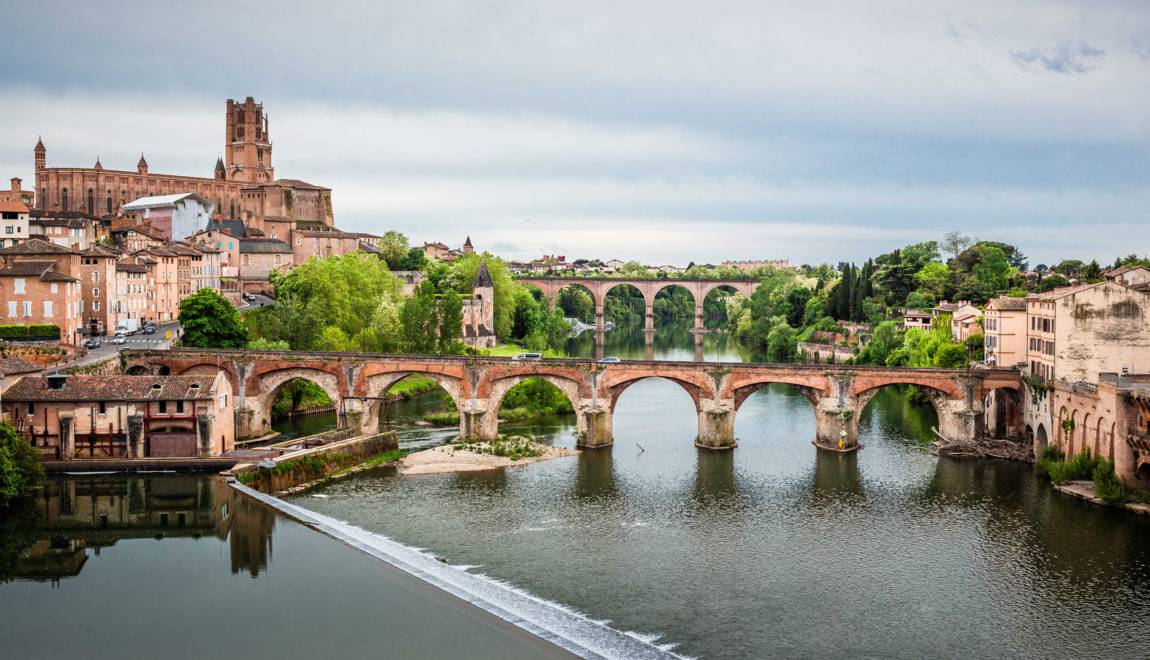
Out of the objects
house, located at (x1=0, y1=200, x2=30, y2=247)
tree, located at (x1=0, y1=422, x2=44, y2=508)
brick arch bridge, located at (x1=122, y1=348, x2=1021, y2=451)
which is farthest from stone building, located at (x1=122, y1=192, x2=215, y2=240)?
tree, located at (x1=0, y1=422, x2=44, y2=508)

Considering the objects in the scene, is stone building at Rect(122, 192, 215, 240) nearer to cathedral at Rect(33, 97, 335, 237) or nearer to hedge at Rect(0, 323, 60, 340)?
cathedral at Rect(33, 97, 335, 237)

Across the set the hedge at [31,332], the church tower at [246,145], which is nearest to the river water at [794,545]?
the hedge at [31,332]

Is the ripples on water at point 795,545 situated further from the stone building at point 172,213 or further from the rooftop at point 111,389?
the stone building at point 172,213

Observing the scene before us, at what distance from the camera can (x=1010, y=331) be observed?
55.3 m

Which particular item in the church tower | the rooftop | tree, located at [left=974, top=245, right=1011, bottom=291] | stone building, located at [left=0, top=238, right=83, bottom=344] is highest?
the church tower

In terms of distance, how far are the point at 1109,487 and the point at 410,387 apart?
45.9 m

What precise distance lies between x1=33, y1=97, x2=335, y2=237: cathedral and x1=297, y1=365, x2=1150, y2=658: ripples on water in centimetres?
7774

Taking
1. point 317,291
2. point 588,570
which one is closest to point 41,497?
point 588,570

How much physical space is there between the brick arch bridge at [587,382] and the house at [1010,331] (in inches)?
94.7

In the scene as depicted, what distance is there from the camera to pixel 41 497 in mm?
40562

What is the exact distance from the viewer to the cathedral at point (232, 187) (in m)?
110

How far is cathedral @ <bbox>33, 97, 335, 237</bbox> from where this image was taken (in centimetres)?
11025

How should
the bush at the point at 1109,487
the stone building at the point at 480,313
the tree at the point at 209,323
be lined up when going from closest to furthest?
the bush at the point at 1109,487, the tree at the point at 209,323, the stone building at the point at 480,313

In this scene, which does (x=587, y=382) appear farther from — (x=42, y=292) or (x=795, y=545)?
(x=42, y=292)
